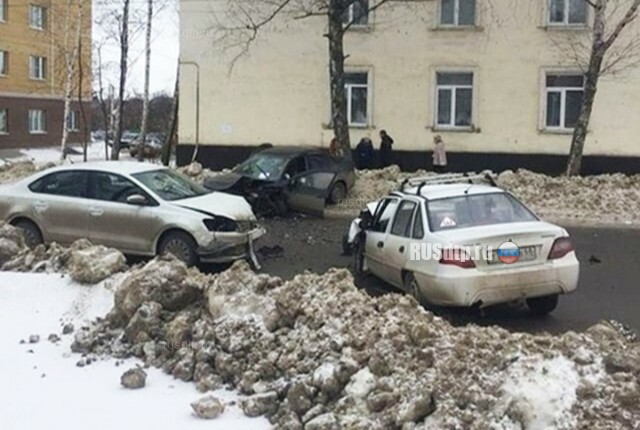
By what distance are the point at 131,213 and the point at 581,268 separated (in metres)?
7.26

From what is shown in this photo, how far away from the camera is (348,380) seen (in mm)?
5625

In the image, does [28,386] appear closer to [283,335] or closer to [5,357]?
[5,357]

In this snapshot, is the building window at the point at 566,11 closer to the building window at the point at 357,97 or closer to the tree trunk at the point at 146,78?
the building window at the point at 357,97

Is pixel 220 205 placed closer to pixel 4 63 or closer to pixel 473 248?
pixel 473 248

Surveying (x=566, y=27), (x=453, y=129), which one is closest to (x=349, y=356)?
(x=453, y=129)

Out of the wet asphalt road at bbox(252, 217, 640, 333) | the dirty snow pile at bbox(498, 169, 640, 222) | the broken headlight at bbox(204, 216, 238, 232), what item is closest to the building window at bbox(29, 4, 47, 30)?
the dirty snow pile at bbox(498, 169, 640, 222)

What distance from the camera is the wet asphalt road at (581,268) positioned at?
898cm

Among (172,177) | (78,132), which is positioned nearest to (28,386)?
(172,177)

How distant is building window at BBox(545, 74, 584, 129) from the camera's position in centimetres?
2616

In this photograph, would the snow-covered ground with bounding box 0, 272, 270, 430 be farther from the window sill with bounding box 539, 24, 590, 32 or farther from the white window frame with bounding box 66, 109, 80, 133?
the white window frame with bounding box 66, 109, 80, 133

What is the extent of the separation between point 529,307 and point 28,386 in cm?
574

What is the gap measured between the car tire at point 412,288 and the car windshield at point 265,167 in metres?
8.91

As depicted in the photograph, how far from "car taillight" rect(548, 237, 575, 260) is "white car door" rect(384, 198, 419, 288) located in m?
1.61

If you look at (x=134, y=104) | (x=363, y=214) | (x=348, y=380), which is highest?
(x=134, y=104)
